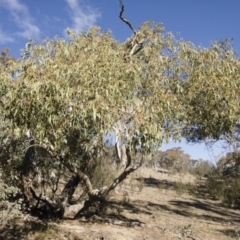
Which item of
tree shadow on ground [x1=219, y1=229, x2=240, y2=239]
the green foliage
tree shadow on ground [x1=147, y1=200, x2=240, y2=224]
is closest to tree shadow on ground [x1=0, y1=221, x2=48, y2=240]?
the green foliage

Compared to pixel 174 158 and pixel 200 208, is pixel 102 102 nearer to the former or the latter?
pixel 200 208

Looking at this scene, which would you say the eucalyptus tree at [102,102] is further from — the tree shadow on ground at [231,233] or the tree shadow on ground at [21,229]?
the tree shadow on ground at [231,233]

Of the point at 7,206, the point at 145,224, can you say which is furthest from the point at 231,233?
the point at 7,206

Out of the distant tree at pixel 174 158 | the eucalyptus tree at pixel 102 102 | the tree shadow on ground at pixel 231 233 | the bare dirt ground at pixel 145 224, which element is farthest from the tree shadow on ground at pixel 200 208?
the distant tree at pixel 174 158

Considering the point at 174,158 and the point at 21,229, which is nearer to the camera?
the point at 21,229

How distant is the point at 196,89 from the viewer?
7.32 meters

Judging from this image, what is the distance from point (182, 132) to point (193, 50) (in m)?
2.23

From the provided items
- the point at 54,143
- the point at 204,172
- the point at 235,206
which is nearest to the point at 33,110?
the point at 54,143

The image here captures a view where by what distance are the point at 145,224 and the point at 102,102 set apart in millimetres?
4962

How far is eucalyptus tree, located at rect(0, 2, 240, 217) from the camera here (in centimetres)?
573

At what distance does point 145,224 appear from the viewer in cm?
909

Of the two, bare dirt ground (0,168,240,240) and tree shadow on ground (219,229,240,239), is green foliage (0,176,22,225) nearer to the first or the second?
bare dirt ground (0,168,240,240)

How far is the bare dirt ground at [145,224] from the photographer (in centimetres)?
754

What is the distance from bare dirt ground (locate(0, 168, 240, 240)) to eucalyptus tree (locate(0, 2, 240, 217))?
0.86 metres
